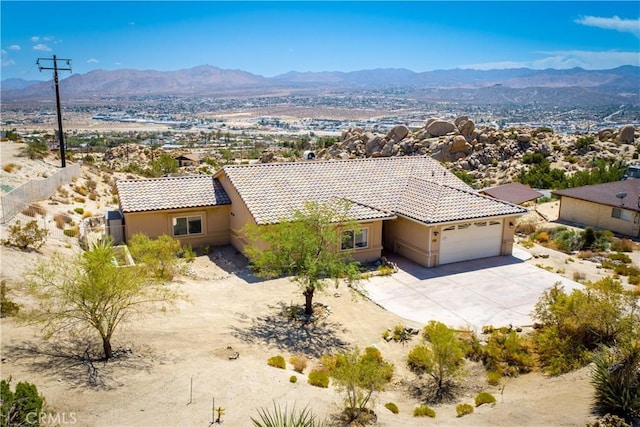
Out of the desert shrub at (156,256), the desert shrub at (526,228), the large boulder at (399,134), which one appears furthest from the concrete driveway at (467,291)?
the large boulder at (399,134)

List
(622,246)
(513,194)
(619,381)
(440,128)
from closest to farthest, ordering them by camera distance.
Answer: (619,381) < (622,246) < (513,194) < (440,128)

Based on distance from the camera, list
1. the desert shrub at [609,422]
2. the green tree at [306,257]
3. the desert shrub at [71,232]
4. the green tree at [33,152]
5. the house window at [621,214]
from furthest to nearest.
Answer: the green tree at [33,152] < the house window at [621,214] < the desert shrub at [71,232] < the green tree at [306,257] < the desert shrub at [609,422]

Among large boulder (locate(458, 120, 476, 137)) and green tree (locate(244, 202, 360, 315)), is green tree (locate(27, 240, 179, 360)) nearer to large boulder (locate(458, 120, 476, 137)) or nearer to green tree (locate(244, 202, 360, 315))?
green tree (locate(244, 202, 360, 315))

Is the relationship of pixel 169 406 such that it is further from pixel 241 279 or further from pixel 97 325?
pixel 241 279

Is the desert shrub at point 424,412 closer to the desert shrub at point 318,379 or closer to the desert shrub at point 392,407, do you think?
the desert shrub at point 392,407

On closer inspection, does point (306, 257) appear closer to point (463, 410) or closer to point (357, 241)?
point (463, 410)

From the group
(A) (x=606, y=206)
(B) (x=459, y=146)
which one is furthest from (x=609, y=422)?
(B) (x=459, y=146)
